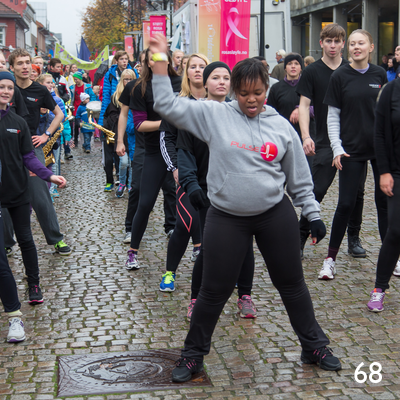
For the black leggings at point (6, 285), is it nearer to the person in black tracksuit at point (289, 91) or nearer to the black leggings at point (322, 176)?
the black leggings at point (322, 176)

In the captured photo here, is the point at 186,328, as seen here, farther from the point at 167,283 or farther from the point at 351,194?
the point at 351,194

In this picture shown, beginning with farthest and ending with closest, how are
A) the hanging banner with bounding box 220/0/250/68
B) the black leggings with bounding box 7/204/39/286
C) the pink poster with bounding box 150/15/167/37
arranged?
the pink poster with bounding box 150/15/167/37, the hanging banner with bounding box 220/0/250/68, the black leggings with bounding box 7/204/39/286

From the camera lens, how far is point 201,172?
4953mm

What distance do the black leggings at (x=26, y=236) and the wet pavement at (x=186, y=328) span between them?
0.92 ft

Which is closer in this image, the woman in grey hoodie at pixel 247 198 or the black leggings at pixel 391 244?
the woman in grey hoodie at pixel 247 198

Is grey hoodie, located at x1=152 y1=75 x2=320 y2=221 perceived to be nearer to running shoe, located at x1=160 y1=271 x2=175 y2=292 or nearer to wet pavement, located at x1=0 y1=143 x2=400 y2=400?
wet pavement, located at x1=0 y1=143 x2=400 y2=400

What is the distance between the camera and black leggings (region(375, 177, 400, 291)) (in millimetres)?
4816

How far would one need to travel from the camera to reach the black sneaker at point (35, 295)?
17.9ft

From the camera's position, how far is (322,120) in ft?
20.9

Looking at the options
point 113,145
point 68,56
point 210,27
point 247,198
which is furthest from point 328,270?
point 68,56

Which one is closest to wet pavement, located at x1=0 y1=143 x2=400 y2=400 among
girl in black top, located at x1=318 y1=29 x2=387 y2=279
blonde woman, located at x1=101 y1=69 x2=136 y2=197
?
girl in black top, located at x1=318 y1=29 x2=387 y2=279

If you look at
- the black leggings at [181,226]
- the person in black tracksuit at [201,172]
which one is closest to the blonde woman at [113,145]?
the black leggings at [181,226]

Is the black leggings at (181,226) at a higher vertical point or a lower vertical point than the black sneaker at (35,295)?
higher

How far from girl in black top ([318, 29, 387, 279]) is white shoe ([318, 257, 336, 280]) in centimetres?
1
